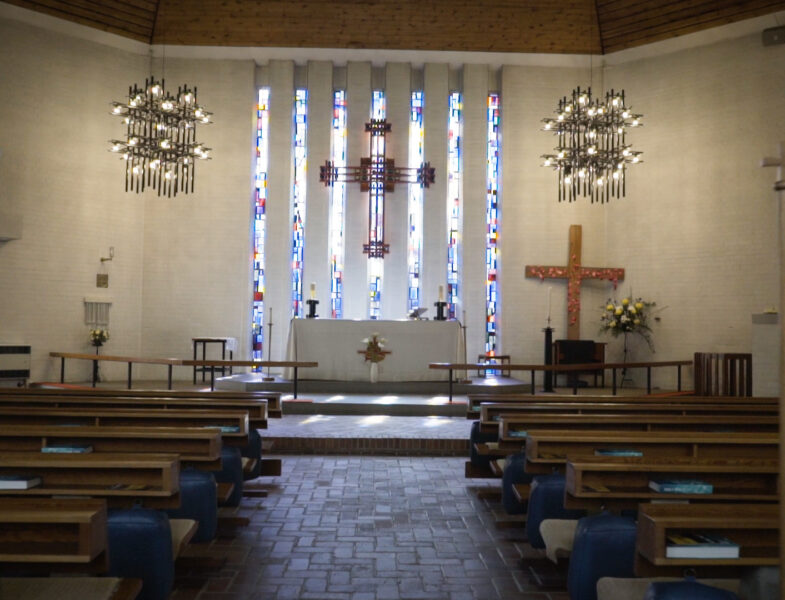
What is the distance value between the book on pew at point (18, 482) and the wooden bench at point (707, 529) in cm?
193

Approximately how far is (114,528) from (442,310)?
8.56 metres

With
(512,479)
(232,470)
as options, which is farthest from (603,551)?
(232,470)

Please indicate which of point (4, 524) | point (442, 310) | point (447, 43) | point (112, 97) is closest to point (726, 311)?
point (442, 310)

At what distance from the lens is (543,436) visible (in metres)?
3.22

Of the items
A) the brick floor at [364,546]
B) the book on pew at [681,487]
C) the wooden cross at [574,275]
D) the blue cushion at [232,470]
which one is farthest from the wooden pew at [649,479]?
the wooden cross at [574,275]

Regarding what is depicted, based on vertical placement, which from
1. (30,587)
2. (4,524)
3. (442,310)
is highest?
(442,310)

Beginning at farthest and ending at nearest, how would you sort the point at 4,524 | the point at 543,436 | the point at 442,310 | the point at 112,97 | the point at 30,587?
the point at 112,97, the point at 442,310, the point at 543,436, the point at 30,587, the point at 4,524

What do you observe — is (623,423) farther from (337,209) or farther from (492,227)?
(337,209)

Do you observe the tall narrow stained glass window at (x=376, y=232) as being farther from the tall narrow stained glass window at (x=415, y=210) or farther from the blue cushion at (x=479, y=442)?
the blue cushion at (x=479, y=442)

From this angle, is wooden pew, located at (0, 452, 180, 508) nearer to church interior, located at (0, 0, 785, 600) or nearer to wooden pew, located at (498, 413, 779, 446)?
wooden pew, located at (498, 413, 779, 446)

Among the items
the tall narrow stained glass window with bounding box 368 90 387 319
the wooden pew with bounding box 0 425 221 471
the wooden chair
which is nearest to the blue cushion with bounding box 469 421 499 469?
the wooden pew with bounding box 0 425 221 471

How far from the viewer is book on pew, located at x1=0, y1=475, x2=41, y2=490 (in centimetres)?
246

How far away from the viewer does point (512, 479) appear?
4.20 m

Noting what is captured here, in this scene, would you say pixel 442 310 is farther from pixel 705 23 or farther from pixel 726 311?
pixel 705 23
